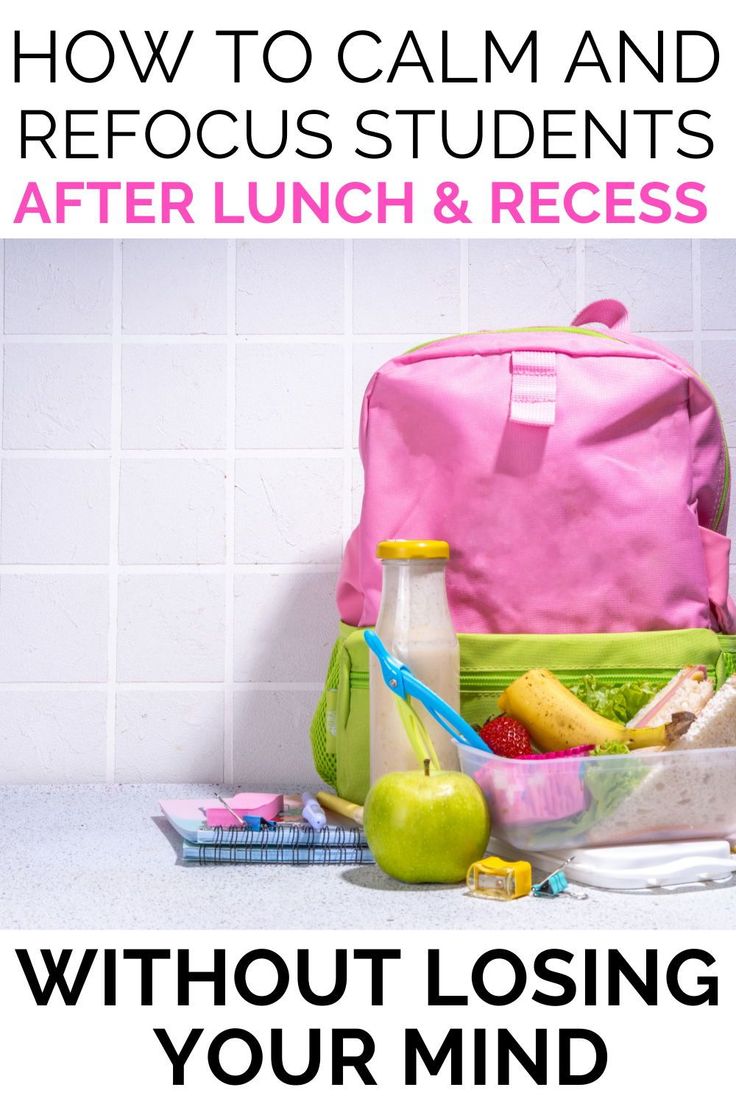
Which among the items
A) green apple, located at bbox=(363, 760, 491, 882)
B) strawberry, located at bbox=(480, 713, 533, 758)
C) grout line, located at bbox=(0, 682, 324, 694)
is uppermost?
strawberry, located at bbox=(480, 713, 533, 758)

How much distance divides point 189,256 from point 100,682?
0.46 meters

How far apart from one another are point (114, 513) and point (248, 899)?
552 mm

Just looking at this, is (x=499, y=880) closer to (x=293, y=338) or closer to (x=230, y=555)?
(x=230, y=555)

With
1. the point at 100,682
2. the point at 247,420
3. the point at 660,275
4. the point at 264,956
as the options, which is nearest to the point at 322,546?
the point at 247,420

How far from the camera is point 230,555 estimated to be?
1.14m

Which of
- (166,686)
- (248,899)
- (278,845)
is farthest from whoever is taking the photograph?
(166,686)

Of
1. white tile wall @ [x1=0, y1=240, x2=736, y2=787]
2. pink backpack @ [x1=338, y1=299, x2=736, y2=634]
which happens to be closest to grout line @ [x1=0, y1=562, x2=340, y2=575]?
white tile wall @ [x1=0, y1=240, x2=736, y2=787]

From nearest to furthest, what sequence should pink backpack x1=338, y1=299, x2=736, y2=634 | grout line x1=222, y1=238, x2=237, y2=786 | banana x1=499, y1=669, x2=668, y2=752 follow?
banana x1=499, y1=669, x2=668, y2=752 < pink backpack x1=338, y1=299, x2=736, y2=634 < grout line x1=222, y1=238, x2=237, y2=786

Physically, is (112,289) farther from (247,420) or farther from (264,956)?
(264,956)

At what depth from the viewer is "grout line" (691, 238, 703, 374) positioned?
115 centimetres

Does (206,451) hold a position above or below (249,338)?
below

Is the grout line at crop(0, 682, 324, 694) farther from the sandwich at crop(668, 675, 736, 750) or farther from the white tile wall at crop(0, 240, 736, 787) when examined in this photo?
the sandwich at crop(668, 675, 736, 750)

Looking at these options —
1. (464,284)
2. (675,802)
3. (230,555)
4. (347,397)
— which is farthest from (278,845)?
(464,284)

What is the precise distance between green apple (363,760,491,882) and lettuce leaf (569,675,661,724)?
145 mm
